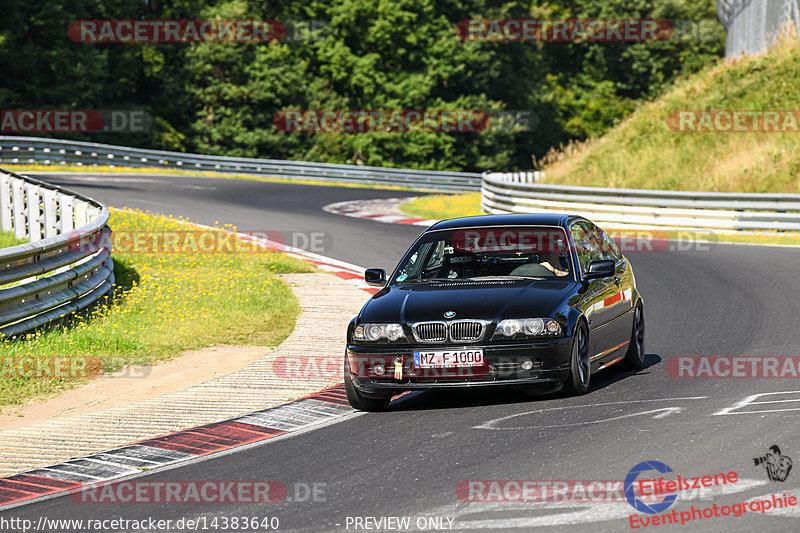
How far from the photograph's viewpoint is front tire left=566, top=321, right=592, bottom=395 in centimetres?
848

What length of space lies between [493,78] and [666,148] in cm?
3504

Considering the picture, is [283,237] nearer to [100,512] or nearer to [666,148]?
[666,148]

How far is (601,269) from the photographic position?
9.20 m

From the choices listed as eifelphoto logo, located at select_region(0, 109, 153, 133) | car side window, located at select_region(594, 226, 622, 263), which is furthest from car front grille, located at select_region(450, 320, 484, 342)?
eifelphoto logo, located at select_region(0, 109, 153, 133)

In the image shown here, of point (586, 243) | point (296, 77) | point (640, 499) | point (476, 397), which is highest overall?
point (296, 77)

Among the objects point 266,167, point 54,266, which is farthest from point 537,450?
point 266,167

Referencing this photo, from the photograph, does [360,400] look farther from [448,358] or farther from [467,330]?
[467,330]

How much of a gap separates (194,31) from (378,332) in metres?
52.3

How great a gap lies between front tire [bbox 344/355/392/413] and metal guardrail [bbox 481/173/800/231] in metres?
15.5

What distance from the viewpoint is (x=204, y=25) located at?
58500 mm

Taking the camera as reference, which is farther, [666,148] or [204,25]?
[204,25]


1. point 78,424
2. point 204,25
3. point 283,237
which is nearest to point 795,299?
point 78,424

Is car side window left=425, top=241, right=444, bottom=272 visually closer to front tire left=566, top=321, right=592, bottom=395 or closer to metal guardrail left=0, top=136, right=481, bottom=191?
front tire left=566, top=321, right=592, bottom=395

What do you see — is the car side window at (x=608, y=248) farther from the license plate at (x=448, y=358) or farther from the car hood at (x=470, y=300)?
the license plate at (x=448, y=358)
